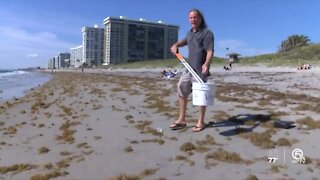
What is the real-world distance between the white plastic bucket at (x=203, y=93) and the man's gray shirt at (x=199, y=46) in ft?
0.82

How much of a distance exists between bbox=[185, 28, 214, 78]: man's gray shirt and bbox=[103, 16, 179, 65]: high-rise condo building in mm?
139640

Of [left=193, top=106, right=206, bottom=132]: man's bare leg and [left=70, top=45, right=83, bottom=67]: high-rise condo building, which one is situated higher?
[left=70, top=45, right=83, bottom=67]: high-rise condo building

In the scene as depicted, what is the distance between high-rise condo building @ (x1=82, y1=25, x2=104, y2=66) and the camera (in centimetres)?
16188

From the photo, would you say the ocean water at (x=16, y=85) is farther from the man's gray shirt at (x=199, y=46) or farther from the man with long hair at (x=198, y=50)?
the man's gray shirt at (x=199, y=46)

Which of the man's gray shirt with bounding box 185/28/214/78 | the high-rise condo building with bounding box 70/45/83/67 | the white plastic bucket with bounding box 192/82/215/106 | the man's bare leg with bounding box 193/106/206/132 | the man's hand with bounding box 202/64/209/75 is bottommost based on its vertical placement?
the man's bare leg with bounding box 193/106/206/132

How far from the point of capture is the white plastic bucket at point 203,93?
20.0 ft

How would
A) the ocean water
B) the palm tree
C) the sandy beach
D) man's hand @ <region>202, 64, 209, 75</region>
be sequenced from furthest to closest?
1. the palm tree
2. the ocean water
3. man's hand @ <region>202, 64, 209, 75</region>
4. the sandy beach

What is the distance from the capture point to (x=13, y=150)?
5.86m

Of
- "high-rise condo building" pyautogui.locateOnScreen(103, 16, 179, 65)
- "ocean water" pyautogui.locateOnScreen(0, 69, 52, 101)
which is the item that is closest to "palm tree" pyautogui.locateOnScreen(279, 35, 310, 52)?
"ocean water" pyautogui.locateOnScreen(0, 69, 52, 101)

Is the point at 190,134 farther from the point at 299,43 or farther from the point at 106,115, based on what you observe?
the point at 299,43

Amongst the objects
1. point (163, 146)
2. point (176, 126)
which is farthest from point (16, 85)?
point (163, 146)

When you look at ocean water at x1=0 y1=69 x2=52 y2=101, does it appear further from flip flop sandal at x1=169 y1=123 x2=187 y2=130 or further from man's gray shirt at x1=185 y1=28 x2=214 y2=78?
man's gray shirt at x1=185 y1=28 x2=214 y2=78

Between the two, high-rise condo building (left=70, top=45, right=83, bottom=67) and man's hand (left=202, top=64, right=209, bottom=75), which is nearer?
man's hand (left=202, top=64, right=209, bottom=75)

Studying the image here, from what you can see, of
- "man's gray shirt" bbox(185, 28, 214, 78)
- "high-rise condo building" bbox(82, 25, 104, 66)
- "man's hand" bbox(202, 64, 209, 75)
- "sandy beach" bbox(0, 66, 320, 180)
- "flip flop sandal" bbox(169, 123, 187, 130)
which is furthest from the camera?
"high-rise condo building" bbox(82, 25, 104, 66)
